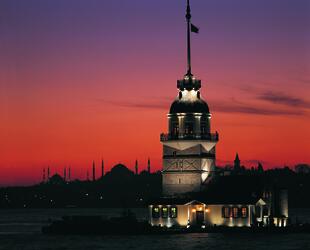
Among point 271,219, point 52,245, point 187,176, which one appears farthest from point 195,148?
point 52,245

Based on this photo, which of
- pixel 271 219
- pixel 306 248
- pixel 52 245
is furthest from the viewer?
pixel 271 219

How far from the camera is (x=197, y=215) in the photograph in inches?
4419

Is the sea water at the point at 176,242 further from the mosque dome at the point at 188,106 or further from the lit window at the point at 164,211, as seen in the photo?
the mosque dome at the point at 188,106

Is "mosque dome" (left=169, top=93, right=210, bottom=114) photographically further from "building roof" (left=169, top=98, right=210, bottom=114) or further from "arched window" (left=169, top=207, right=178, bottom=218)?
"arched window" (left=169, top=207, right=178, bottom=218)

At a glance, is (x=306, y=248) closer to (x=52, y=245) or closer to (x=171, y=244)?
(x=171, y=244)

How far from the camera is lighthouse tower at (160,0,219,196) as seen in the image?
115 metres

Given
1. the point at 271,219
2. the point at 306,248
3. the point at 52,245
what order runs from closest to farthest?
the point at 306,248, the point at 52,245, the point at 271,219

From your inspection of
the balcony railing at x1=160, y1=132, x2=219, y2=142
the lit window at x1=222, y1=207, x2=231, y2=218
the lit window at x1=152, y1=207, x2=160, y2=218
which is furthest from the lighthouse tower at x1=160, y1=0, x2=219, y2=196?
the lit window at x1=222, y1=207, x2=231, y2=218

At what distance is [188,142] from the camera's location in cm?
11525

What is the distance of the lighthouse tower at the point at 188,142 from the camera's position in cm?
11494

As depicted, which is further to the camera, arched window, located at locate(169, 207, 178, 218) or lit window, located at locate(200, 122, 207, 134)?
lit window, located at locate(200, 122, 207, 134)

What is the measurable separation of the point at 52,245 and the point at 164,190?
1479 centimetres

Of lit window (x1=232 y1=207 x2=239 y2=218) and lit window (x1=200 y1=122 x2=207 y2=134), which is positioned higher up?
lit window (x1=200 y1=122 x2=207 y2=134)

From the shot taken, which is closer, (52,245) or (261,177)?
(52,245)
